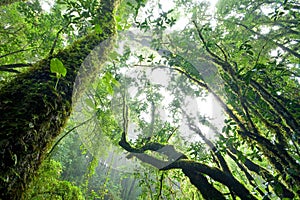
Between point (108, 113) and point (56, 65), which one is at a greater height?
point (108, 113)

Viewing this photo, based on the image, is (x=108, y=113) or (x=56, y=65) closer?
(x=56, y=65)

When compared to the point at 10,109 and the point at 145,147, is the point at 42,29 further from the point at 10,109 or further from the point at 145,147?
the point at 10,109

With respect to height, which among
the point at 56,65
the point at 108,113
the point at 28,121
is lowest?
the point at 28,121

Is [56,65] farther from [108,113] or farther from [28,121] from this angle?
[108,113]

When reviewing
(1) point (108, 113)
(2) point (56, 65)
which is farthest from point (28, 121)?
(1) point (108, 113)

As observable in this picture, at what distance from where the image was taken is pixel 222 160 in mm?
2930

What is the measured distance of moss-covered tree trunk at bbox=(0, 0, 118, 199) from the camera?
2.82 feet

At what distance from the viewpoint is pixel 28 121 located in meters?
1.02

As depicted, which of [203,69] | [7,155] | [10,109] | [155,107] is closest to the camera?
[7,155]

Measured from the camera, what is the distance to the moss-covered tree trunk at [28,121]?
86cm

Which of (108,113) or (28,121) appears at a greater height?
(108,113)

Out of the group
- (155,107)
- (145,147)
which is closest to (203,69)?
(155,107)

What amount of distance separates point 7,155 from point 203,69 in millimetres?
8277

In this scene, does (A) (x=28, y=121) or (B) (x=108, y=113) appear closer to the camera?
(A) (x=28, y=121)
